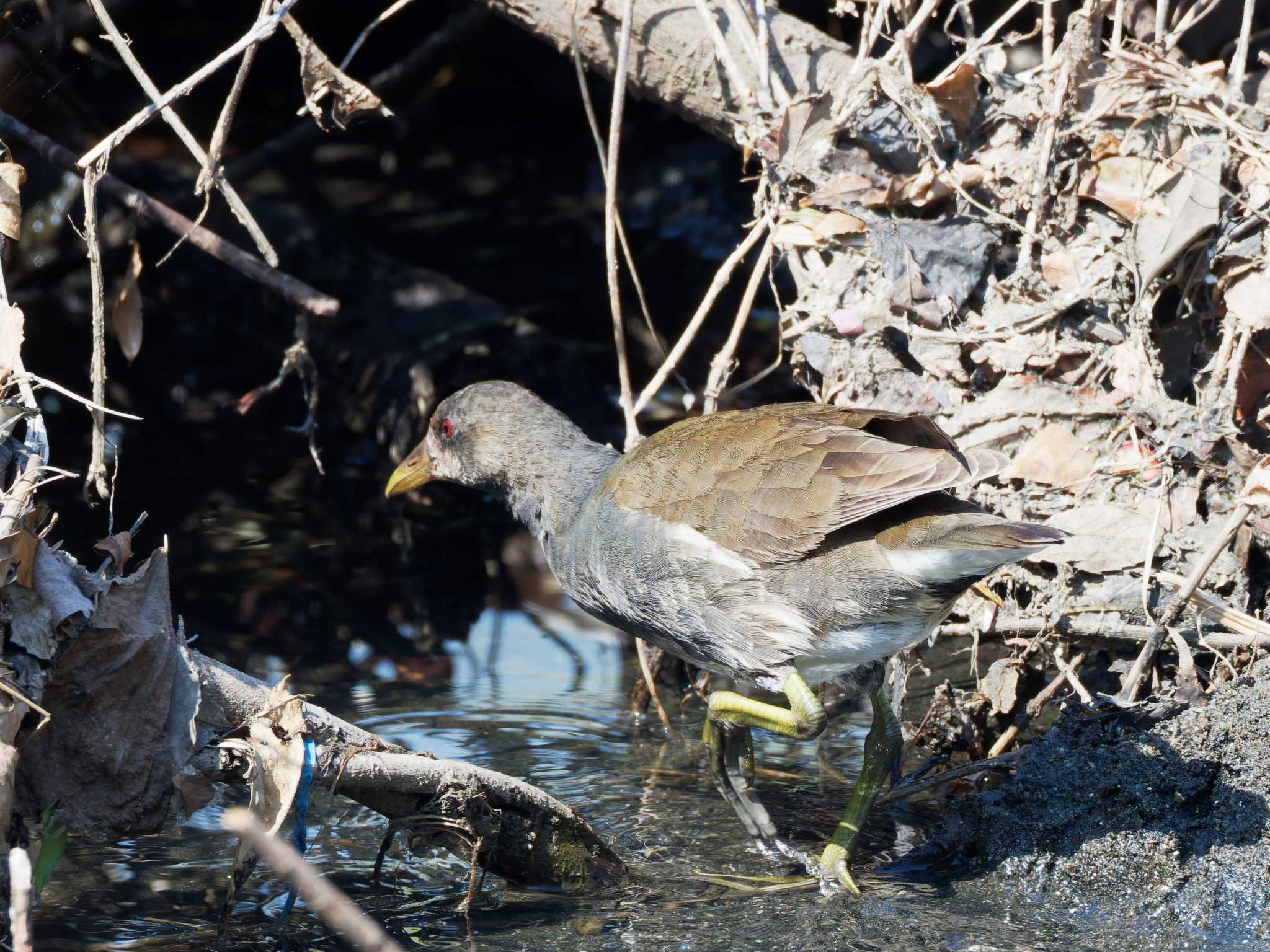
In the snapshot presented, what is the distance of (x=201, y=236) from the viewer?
3.33m

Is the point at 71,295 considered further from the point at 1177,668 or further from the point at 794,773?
the point at 1177,668

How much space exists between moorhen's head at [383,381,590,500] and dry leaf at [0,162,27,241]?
1.40m

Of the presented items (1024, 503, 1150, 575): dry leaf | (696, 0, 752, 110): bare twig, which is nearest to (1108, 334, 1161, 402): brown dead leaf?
(1024, 503, 1150, 575): dry leaf

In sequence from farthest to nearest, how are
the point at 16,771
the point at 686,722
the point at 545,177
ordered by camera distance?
the point at 545,177
the point at 686,722
the point at 16,771

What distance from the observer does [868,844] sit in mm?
3375

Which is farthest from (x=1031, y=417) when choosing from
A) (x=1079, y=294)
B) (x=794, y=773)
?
(x=794, y=773)

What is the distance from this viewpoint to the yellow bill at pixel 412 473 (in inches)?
168

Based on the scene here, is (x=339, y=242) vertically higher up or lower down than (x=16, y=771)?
higher up

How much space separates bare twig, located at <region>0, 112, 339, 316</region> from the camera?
10.3 ft

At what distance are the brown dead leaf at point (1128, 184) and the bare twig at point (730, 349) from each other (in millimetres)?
931

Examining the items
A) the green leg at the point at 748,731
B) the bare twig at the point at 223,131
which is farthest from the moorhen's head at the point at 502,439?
the bare twig at the point at 223,131

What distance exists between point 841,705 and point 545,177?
489 cm

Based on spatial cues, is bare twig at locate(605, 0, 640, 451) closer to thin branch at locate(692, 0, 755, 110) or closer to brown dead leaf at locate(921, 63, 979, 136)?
thin branch at locate(692, 0, 755, 110)

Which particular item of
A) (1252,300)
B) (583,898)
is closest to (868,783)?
(583,898)
